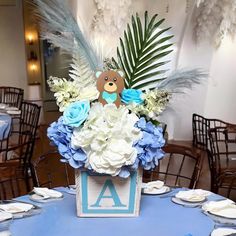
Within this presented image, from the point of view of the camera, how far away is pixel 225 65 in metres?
6.12

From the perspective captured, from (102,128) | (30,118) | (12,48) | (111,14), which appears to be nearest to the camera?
(102,128)

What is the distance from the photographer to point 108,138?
1424 mm

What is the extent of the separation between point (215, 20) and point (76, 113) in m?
4.80

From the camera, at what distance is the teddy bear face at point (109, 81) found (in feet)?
4.97

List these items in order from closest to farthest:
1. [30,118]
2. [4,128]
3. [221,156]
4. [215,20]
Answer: [221,156] < [4,128] < [30,118] < [215,20]

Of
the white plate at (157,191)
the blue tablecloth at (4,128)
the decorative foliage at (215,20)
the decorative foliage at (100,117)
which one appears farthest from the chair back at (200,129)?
the decorative foliage at (100,117)

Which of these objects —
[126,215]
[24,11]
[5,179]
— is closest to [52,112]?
[24,11]

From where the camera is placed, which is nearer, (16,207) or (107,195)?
(107,195)

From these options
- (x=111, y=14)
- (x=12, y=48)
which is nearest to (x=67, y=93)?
(x=111, y=14)

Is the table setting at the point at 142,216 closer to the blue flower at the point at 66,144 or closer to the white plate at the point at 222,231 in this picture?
the white plate at the point at 222,231

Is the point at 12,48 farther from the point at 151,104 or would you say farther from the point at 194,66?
the point at 151,104

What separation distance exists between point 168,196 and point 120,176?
1.51ft

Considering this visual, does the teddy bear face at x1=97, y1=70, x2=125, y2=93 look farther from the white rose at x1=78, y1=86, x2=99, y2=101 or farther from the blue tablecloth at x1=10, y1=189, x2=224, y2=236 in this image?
the blue tablecloth at x1=10, y1=189, x2=224, y2=236

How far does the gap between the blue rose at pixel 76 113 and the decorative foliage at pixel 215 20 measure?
439 cm
